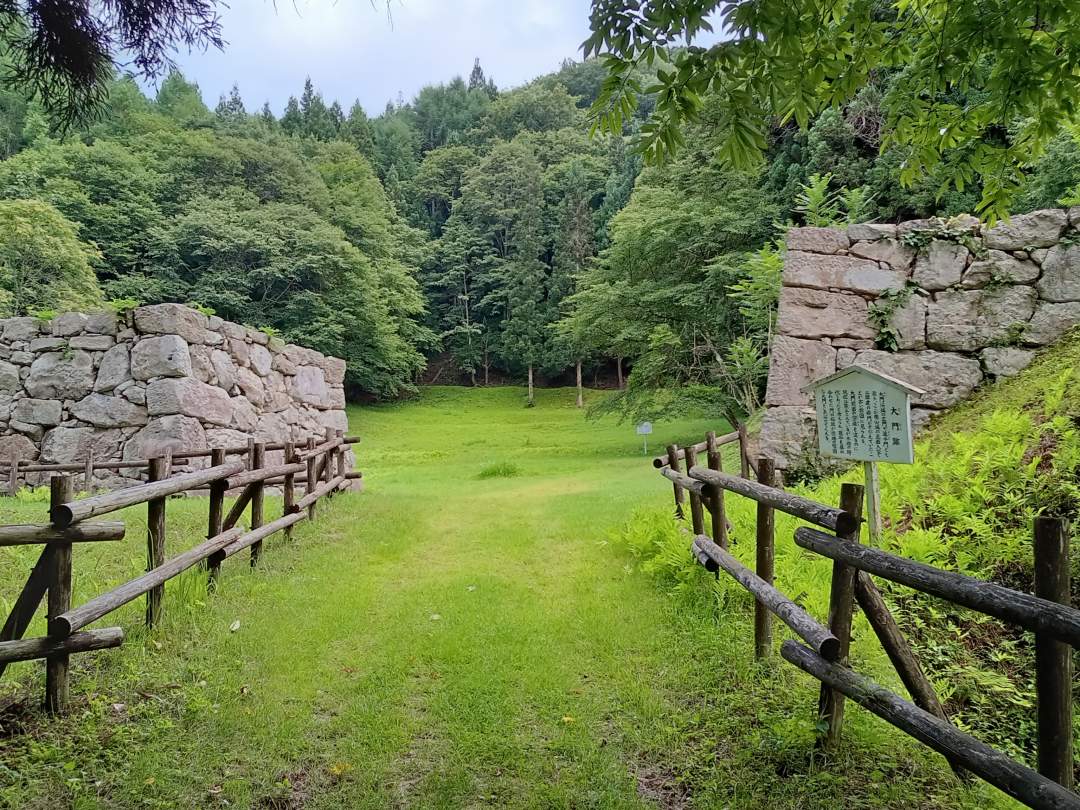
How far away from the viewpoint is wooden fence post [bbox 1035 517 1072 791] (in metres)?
1.58

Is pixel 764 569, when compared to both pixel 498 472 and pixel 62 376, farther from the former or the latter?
pixel 498 472

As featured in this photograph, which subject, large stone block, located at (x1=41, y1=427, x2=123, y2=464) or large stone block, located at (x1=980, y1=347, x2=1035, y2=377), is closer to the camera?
large stone block, located at (x1=980, y1=347, x2=1035, y2=377)

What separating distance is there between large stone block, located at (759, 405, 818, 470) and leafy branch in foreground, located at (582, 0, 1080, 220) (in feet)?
15.2

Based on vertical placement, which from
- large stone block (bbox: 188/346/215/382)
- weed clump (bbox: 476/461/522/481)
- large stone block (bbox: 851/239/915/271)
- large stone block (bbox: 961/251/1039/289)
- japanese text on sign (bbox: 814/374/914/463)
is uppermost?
large stone block (bbox: 851/239/915/271)

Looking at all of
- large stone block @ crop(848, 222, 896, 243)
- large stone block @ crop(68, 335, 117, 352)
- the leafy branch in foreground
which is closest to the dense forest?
the leafy branch in foreground

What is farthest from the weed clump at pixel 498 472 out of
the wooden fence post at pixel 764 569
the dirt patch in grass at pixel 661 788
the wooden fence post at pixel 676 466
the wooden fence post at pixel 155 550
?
the dirt patch in grass at pixel 661 788

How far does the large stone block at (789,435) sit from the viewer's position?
764 centimetres

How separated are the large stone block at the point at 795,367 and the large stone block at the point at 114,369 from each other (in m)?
8.45

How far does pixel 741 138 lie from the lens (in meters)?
2.44

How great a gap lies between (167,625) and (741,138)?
404cm

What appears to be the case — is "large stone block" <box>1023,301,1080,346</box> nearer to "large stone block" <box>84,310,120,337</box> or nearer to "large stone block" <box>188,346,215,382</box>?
"large stone block" <box>188,346,215,382</box>

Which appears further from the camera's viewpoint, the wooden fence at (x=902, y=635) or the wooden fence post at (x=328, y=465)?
the wooden fence post at (x=328, y=465)

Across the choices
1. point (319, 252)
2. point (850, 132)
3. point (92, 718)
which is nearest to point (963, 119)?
point (92, 718)

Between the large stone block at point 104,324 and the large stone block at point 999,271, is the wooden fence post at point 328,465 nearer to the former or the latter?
the large stone block at point 104,324
